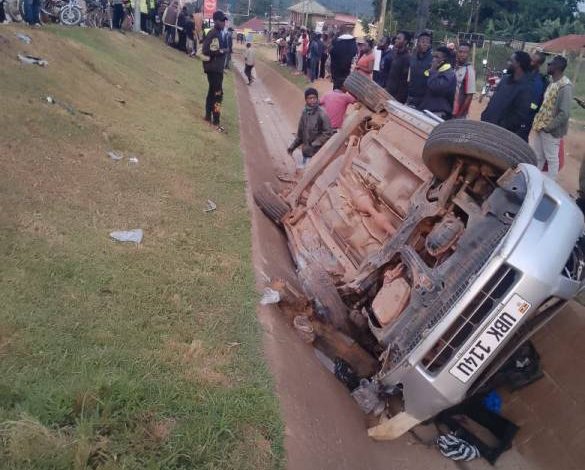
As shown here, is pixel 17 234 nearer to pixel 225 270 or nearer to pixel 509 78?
pixel 225 270

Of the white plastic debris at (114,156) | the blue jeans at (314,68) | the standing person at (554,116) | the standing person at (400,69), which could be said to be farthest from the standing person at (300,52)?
the standing person at (554,116)

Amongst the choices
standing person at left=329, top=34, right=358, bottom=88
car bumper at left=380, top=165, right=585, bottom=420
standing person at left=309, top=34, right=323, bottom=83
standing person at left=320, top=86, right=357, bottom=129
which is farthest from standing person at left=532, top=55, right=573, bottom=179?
standing person at left=309, top=34, right=323, bottom=83

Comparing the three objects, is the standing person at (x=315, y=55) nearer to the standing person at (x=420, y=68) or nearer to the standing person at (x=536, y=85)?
the standing person at (x=420, y=68)

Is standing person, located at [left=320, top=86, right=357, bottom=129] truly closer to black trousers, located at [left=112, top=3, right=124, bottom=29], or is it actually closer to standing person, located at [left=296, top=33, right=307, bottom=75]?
black trousers, located at [left=112, top=3, right=124, bottom=29]

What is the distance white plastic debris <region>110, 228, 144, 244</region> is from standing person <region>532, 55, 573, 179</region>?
14.5 ft

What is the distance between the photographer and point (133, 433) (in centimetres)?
283

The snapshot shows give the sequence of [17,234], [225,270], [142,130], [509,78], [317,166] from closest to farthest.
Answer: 1. [17,234]
2. [225,270]
3. [317,166]
4. [509,78]
5. [142,130]

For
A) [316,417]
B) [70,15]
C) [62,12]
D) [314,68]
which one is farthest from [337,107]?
[314,68]

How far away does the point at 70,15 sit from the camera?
1599cm

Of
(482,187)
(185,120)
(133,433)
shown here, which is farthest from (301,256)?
(185,120)

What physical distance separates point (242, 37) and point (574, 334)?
5769 centimetres

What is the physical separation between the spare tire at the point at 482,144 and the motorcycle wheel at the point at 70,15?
14487mm

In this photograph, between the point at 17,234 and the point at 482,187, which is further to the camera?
the point at 17,234

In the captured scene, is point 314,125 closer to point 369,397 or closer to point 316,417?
point 369,397
